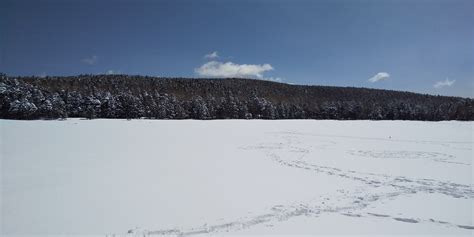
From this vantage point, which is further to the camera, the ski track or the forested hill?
the forested hill

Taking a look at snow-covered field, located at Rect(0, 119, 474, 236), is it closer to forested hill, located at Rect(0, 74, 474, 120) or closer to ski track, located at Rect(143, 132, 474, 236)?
ski track, located at Rect(143, 132, 474, 236)

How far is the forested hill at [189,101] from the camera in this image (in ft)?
155

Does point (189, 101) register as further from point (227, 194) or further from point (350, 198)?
point (350, 198)

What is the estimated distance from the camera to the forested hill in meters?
47.4

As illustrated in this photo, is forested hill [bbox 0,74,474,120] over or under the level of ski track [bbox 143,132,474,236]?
over

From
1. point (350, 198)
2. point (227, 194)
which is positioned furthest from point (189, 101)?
point (350, 198)

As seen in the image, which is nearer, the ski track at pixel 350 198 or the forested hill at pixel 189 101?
the ski track at pixel 350 198

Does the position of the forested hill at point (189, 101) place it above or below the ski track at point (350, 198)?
above

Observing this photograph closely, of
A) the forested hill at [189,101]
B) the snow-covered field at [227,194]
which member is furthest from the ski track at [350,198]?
the forested hill at [189,101]

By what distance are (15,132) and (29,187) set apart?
16407mm

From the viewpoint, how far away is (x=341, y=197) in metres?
8.77

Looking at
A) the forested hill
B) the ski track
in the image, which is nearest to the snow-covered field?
the ski track

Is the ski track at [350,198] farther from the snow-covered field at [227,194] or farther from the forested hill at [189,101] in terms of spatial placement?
the forested hill at [189,101]

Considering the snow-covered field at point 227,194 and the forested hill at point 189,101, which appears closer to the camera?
the snow-covered field at point 227,194
